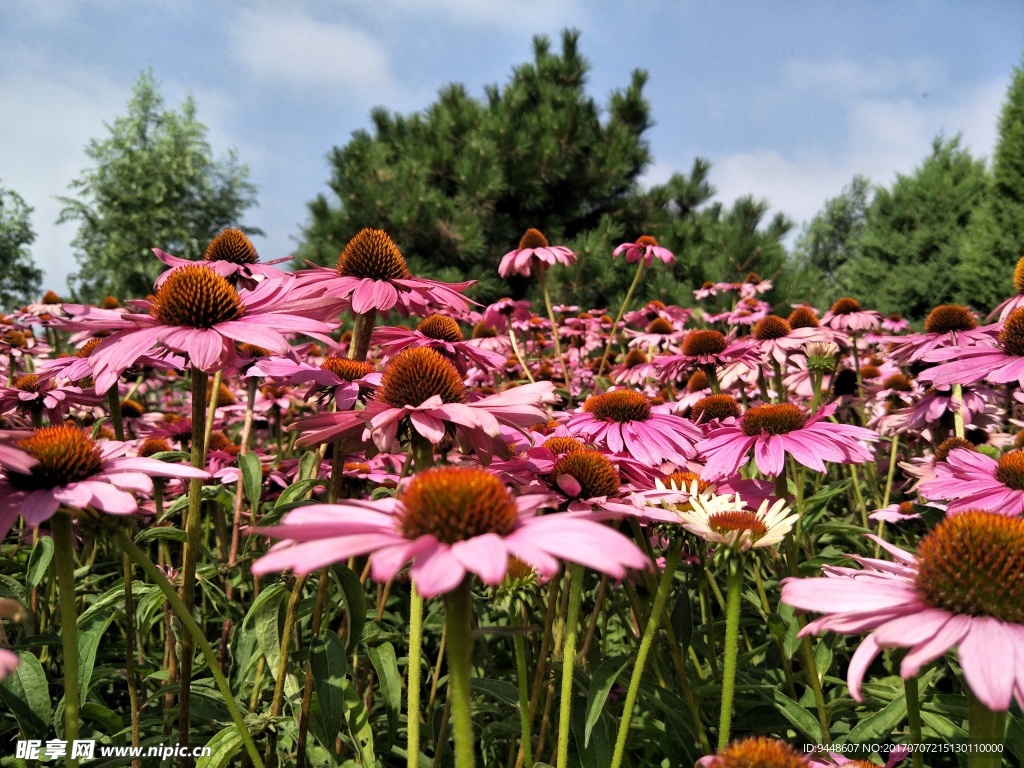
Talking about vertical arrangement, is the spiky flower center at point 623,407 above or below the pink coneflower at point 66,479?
above

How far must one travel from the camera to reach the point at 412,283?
157 centimetres

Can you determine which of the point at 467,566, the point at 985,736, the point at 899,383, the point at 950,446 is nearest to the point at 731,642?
the point at 985,736

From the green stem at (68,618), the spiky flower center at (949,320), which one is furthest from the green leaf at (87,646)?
the spiky flower center at (949,320)

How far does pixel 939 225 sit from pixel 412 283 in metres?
19.4

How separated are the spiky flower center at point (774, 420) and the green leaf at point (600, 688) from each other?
2.16 feet

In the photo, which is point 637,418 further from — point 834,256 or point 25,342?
point 834,256

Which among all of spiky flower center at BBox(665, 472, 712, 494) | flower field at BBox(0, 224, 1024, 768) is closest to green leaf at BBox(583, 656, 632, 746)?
flower field at BBox(0, 224, 1024, 768)

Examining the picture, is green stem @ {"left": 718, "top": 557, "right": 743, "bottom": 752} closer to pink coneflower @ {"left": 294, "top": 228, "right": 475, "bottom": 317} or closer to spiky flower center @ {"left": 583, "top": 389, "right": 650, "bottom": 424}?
spiky flower center @ {"left": 583, "top": 389, "right": 650, "bottom": 424}

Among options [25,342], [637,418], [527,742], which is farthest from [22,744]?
[25,342]

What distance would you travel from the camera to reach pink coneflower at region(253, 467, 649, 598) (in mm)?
550

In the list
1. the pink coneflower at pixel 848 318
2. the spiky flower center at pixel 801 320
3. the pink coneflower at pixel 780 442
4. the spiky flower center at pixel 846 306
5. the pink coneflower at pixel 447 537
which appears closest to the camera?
the pink coneflower at pixel 447 537

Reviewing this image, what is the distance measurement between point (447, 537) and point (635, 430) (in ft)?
2.81

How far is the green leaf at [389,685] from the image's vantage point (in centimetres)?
113

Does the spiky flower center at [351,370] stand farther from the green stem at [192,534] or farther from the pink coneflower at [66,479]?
the pink coneflower at [66,479]
